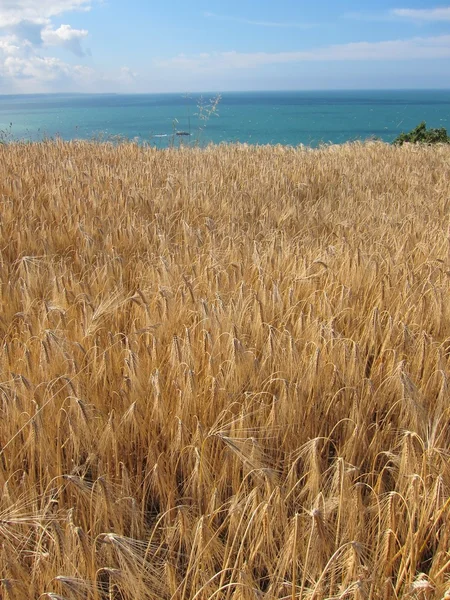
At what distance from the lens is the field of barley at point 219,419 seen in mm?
1259

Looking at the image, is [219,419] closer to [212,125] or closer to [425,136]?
[425,136]

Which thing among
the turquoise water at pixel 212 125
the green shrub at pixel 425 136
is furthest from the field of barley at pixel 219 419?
the green shrub at pixel 425 136

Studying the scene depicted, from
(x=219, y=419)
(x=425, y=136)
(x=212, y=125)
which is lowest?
(x=219, y=419)

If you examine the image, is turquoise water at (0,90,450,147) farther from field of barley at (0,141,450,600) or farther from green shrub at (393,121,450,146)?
field of barley at (0,141,450,600)

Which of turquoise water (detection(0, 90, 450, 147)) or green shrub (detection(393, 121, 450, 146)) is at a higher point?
turquoise water (detection(0, 90, 450, 147))

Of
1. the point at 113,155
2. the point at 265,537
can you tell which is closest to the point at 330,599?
the point at 265,537

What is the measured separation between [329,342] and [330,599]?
1.13 meters

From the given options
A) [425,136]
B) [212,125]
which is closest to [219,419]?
[425,136]

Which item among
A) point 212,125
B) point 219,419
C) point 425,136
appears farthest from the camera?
point 212,125

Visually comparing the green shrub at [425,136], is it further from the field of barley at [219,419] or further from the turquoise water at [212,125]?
the field of barley at [219,419]

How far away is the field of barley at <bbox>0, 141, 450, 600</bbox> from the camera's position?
49.6 inches

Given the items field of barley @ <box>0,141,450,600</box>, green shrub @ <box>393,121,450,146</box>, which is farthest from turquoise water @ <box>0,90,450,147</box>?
field of barley @ <box>0,141,450,600</box>

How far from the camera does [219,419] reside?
171cm

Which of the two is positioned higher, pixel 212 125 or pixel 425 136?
pixel 212 125
